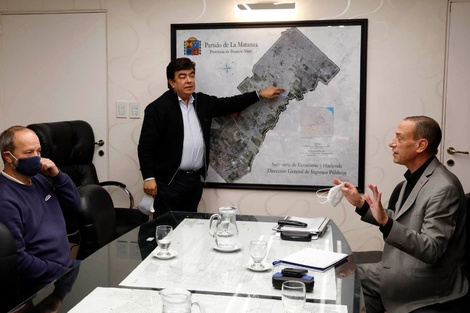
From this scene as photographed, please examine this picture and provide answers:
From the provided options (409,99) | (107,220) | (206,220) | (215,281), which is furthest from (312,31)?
(215,281)

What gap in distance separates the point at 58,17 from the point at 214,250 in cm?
295

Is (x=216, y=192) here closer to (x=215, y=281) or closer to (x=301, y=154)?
(x=301, y=154)

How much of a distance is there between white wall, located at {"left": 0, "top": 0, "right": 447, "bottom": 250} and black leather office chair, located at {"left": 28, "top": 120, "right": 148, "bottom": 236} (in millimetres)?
246

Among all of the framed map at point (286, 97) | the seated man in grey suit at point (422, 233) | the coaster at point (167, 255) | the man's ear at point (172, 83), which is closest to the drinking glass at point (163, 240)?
the coaster at point (167, 255)

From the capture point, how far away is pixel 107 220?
3057 mm

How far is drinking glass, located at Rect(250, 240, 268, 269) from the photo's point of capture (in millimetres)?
2162

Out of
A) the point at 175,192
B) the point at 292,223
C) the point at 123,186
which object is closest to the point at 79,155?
the point at 123,186

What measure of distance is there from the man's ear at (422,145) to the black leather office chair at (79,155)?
2157mm

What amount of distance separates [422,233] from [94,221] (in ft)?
5.48

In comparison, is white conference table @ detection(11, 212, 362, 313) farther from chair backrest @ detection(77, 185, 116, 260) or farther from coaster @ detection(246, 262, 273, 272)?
chair backrest @ detection(77, 185, 116, 260)

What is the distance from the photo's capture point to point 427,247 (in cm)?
241

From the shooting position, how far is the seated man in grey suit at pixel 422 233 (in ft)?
7.98

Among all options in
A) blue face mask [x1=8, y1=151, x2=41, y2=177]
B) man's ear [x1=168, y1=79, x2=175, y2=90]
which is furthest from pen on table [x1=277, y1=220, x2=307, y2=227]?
man's ear [x1=168, y1=79, x2=175, y2=90]

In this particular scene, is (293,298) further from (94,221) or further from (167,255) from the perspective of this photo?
(94,221)
